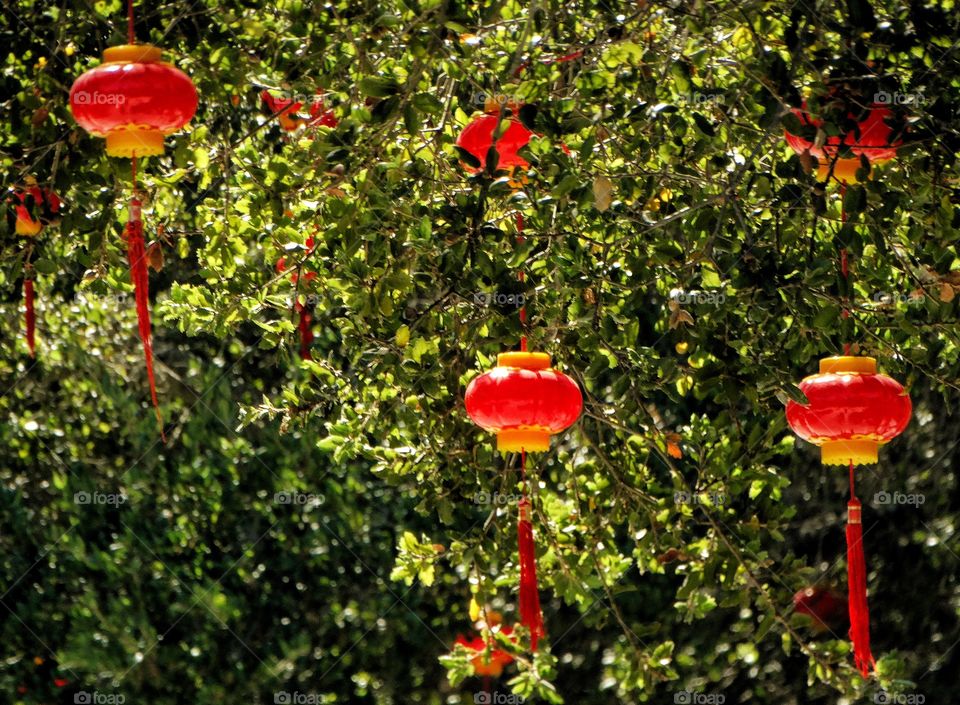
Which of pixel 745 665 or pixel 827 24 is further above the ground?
pixel 827 24

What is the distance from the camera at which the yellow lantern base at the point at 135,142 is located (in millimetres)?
2301

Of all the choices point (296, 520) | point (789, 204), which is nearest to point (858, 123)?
point (789, 204)

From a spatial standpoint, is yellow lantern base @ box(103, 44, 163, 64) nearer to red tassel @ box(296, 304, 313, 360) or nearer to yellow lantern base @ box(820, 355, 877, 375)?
red tassel @ box(296, 304, 313, 360)

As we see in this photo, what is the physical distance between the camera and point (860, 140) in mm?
2170

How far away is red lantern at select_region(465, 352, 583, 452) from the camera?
233 cm

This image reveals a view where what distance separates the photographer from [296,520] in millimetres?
4812

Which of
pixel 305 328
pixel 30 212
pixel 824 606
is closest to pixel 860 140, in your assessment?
pixel 30 212

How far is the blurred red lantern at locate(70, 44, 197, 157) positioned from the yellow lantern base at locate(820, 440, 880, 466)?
1.10 m

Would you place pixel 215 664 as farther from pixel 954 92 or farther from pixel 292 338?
pixel 954 92

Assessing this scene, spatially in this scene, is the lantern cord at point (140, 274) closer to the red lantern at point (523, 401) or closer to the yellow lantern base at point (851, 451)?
the red lantern at point (523, 401)

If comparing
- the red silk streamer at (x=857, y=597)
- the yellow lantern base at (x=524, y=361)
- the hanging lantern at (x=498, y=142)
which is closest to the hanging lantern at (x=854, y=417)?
the red silk streamer at (x=857, y=597)

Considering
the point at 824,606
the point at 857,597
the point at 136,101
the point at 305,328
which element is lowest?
the point at 824,606

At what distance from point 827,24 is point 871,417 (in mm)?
595

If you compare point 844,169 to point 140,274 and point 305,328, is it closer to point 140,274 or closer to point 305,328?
point 140,274
